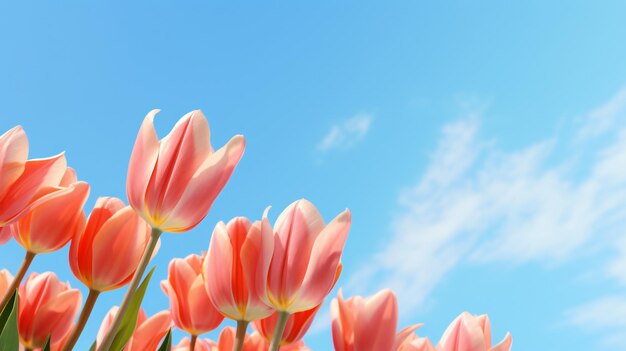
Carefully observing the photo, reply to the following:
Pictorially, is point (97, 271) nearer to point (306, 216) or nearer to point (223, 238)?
point (223, 238)

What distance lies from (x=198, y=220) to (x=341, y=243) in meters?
0.27

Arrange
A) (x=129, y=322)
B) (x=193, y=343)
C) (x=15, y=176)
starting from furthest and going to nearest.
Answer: (x=193, y=343)
(x=129, y=322)
(x=15, y=176)

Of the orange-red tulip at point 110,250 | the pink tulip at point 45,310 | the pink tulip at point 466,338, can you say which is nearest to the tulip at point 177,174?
the orange-red tulip at point 110,250

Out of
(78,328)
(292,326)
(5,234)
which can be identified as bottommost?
(78,328)

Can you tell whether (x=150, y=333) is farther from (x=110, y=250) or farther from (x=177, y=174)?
(x=177, y=174)

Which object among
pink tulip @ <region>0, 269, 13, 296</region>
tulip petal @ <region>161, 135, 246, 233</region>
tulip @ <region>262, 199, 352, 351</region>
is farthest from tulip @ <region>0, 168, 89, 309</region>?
tulip @ <region>262, 199, 352, 351</region>

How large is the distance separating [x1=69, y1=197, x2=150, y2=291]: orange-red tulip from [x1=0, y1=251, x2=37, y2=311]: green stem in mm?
105

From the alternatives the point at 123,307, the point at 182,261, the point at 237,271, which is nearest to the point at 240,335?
the point at 237,271

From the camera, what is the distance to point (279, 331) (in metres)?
1.13

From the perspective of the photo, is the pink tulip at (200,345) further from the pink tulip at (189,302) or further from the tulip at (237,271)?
the tulip at (237,271)

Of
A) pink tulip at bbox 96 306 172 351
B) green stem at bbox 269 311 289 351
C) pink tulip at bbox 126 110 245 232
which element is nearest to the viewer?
green stem at bbox 269 311 289 351

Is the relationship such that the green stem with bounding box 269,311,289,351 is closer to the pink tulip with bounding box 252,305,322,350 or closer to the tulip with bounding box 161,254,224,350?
the pink tulip with bounding box 252,305,322,350

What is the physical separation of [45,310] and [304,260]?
0.66 meters

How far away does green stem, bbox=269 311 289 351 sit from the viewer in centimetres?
110
